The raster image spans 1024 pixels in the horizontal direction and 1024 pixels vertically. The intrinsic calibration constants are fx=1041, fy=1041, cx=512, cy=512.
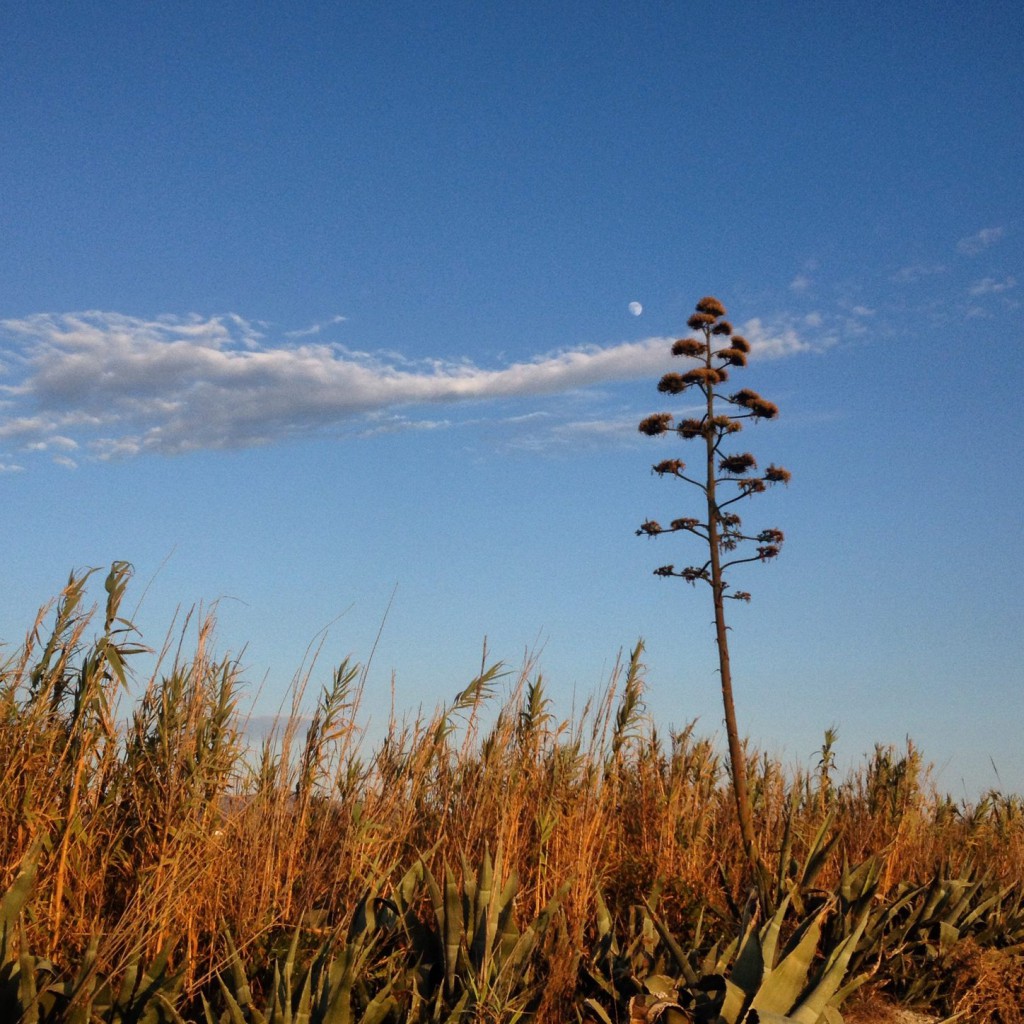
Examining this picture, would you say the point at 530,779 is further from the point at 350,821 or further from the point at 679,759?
the point at 679,759

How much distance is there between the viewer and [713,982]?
5039mm

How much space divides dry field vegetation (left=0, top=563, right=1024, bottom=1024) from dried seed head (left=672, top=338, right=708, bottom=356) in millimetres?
5911

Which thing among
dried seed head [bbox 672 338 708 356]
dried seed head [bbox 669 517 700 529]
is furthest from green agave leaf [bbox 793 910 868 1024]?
dried seed head [bbox 672 338 708 356]

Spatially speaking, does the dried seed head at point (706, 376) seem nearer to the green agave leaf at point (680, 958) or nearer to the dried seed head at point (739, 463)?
the dried seed head at point (739, 463)

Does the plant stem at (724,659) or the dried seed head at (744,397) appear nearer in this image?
the plant stem at (724,659)

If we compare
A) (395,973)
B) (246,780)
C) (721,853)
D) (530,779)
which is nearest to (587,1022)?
(395,973)

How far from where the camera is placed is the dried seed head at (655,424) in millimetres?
11367

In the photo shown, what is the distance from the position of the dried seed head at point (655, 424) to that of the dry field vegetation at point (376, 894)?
5.12 metres

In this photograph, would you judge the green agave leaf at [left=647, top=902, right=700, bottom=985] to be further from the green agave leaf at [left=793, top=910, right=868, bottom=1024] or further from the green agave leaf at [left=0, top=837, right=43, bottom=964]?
the green agave leaf at [left=0, top=837, right=43, bottom=964]

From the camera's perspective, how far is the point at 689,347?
11.7m

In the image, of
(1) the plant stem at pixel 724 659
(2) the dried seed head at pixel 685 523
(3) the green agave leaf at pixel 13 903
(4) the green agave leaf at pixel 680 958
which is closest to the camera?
(3) the green agave leaf at pixel 13 903

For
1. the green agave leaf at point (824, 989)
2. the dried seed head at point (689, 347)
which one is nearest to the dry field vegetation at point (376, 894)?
the green agave leaf at point (824, 989)

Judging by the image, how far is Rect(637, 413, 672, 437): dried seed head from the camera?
11.4 meters

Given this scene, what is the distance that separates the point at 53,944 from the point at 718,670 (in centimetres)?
678
